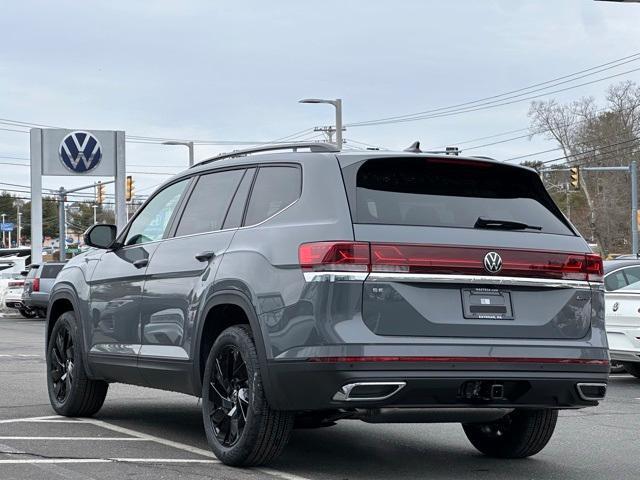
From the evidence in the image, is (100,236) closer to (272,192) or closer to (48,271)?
(272,192)

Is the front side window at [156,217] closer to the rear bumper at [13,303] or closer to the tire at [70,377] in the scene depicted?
the tire at [70,377]

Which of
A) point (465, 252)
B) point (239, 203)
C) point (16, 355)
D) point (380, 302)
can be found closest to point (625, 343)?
point (239, 203)

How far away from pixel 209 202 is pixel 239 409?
166cm

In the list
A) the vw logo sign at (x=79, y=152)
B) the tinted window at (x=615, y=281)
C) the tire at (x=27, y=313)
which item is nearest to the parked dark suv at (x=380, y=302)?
the tinted window at (x=615, y=281)

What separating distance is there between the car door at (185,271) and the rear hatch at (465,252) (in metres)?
1.17

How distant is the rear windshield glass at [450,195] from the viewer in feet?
22.2

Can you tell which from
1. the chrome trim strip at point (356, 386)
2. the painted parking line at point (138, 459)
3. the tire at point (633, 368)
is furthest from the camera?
the tire at point (633, 368)

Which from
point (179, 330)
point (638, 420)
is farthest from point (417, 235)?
point (638, 420)

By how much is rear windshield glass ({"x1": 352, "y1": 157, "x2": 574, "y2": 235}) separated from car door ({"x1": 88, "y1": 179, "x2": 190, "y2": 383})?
2.18 m

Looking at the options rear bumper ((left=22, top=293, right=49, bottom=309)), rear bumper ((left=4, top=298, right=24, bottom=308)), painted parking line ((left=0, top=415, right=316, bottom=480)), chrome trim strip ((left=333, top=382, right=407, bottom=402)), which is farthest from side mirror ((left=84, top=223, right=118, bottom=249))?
rear bumper ((left=4, top=298, right=24, bottom=308))

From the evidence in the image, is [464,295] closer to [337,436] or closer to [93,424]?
[337,436]

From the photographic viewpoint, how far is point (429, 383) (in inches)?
250

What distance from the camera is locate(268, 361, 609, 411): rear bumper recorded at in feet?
20.7

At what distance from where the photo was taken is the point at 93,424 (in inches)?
362
